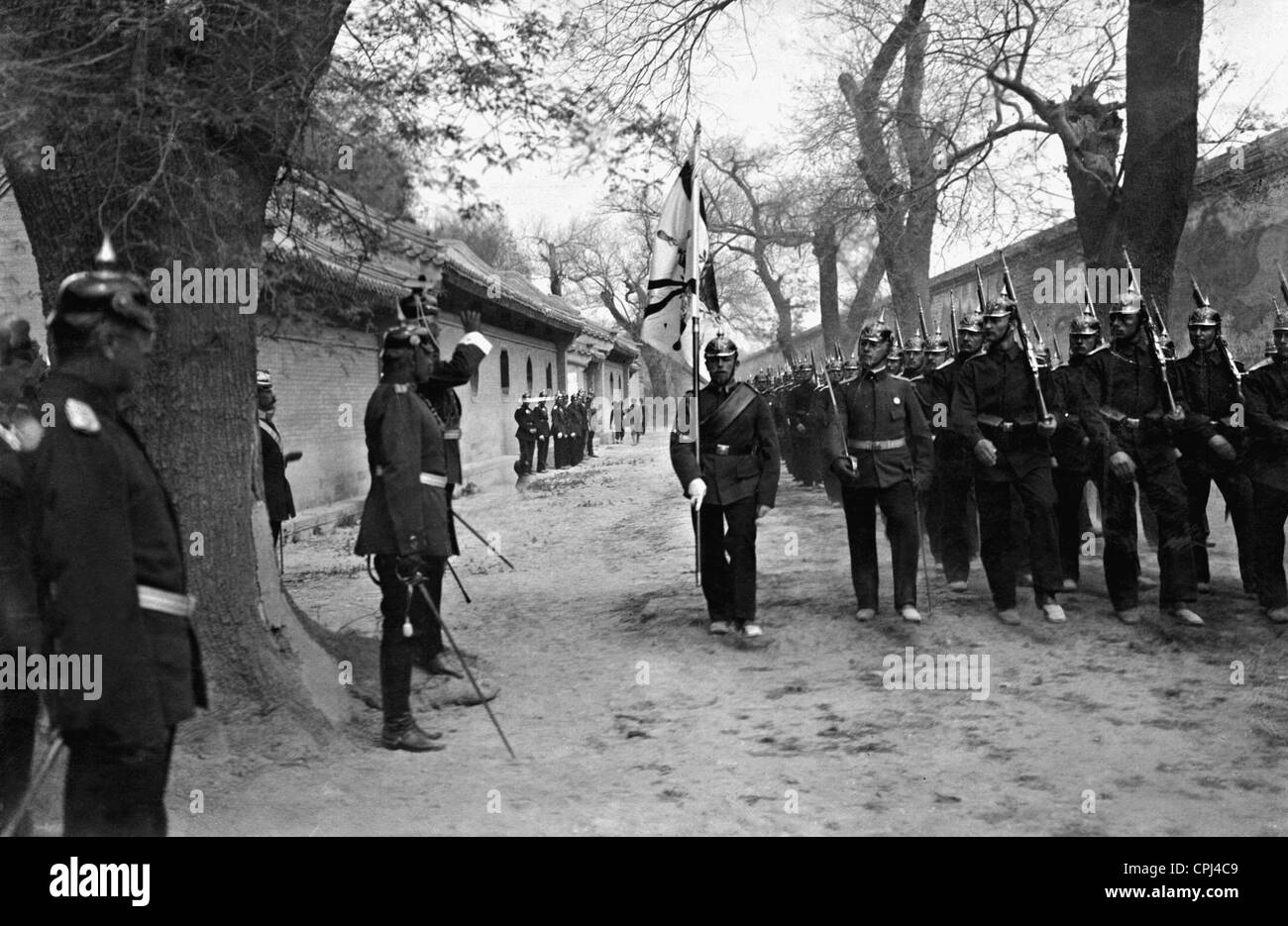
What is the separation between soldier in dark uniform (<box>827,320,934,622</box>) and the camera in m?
7.73

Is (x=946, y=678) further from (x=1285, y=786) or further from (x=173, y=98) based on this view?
(x=173, y=98)

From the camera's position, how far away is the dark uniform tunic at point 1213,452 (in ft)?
25.2

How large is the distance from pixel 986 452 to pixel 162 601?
6.06 meters

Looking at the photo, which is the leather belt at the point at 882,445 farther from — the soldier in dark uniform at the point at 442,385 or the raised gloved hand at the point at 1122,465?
the soldier in dark uniform at the point at 442,385

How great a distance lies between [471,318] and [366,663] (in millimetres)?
2330

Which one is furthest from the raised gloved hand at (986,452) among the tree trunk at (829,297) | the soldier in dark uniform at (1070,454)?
the tree trunk at (829,297)

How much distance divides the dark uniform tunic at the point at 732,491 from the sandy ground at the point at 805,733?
35 centimetres

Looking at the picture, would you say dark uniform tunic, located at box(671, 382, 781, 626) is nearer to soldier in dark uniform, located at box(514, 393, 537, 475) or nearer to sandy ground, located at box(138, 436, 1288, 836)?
sandy ground, located at box(138, 436, 1288, 836)

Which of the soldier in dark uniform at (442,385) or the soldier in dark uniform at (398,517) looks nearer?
the soldier in dark uniform at (398,517)

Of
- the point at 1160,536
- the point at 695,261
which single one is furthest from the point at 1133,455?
the point at 695,261

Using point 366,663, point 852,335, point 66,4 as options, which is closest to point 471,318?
point 366,663

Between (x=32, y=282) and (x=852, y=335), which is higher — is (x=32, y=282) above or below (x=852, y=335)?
below
